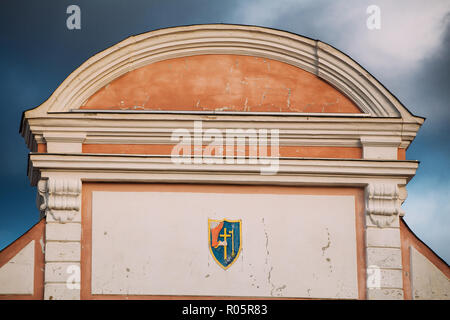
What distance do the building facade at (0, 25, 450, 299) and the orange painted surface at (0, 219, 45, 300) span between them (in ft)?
0.06

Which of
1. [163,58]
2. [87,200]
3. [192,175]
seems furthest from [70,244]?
[163,58]

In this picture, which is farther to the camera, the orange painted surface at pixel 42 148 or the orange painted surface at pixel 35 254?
the orange painted surface at pixel 42 148

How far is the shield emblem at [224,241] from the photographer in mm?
12414

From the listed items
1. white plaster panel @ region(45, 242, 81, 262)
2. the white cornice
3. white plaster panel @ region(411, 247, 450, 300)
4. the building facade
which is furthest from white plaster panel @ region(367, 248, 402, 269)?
white plaster panel @ region(45, 242, 81, 262)

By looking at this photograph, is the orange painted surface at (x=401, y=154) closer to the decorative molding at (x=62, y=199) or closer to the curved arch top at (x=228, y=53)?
the curved arch top at (x=228, y=53)

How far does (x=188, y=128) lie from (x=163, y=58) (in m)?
1.07

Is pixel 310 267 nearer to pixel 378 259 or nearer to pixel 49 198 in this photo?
pixel 378 259

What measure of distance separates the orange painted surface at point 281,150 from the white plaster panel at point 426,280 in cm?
140

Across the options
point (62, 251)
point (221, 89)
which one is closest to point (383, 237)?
point (221, 89)

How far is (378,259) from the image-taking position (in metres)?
12.5

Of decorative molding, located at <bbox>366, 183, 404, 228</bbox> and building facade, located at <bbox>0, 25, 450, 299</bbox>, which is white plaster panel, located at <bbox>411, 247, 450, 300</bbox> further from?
decorative molding, located at <bbox>366, 183, 404, 228</bbox>

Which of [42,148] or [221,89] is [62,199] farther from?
[221,89]

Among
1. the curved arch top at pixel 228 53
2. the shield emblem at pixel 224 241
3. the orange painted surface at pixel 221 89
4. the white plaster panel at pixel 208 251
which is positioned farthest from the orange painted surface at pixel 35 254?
the shield emblem at pixel 224 241

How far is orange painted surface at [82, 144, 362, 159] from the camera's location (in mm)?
12742
